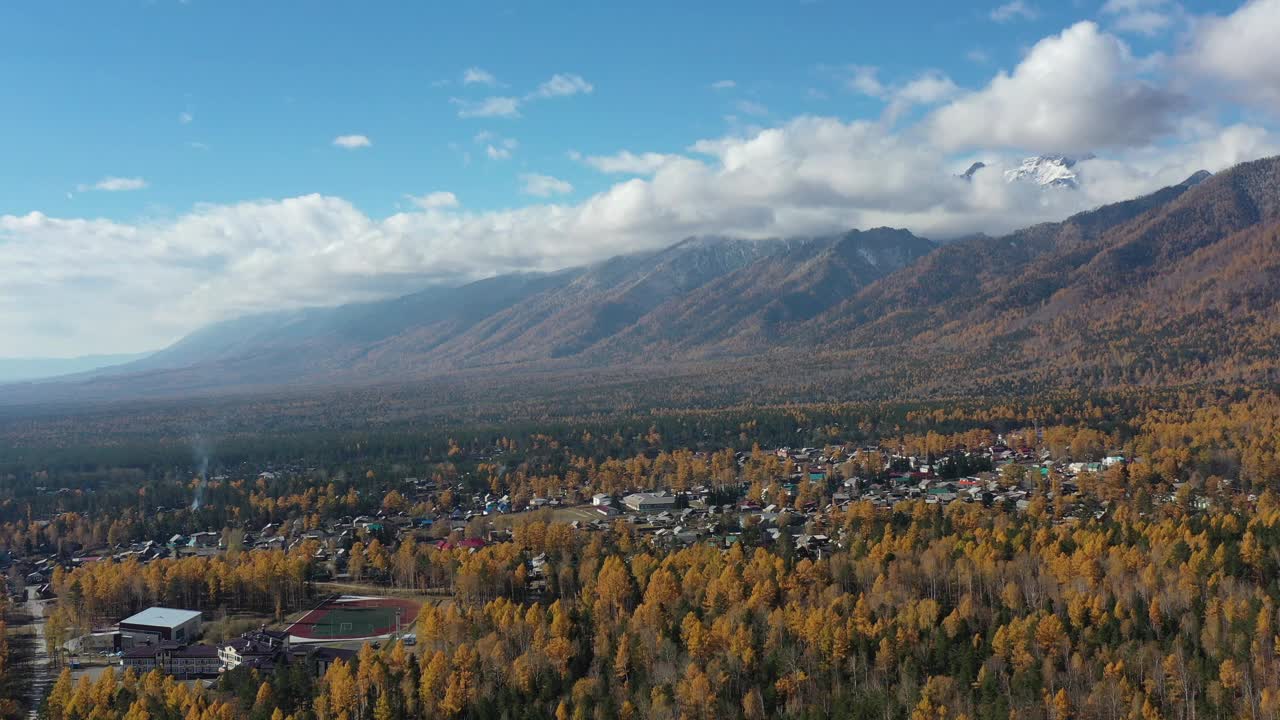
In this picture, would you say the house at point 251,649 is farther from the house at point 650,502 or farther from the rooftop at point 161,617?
the house at point 650,502

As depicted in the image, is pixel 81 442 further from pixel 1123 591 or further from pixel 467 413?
pixel 1123 591

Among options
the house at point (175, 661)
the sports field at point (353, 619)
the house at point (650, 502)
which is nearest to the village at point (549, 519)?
the house at point (175, 661)

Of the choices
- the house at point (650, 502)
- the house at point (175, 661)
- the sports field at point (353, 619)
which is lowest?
the sports field at point (353, 619)

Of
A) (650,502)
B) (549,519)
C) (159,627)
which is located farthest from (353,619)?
(650,502)

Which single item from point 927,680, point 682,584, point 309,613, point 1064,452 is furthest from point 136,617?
point 1064,452

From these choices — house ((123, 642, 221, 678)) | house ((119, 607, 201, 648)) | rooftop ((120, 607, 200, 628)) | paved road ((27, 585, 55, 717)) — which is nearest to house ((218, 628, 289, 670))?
house ((123, 642, 221, 678))

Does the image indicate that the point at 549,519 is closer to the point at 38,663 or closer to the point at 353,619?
the point at 353,619
